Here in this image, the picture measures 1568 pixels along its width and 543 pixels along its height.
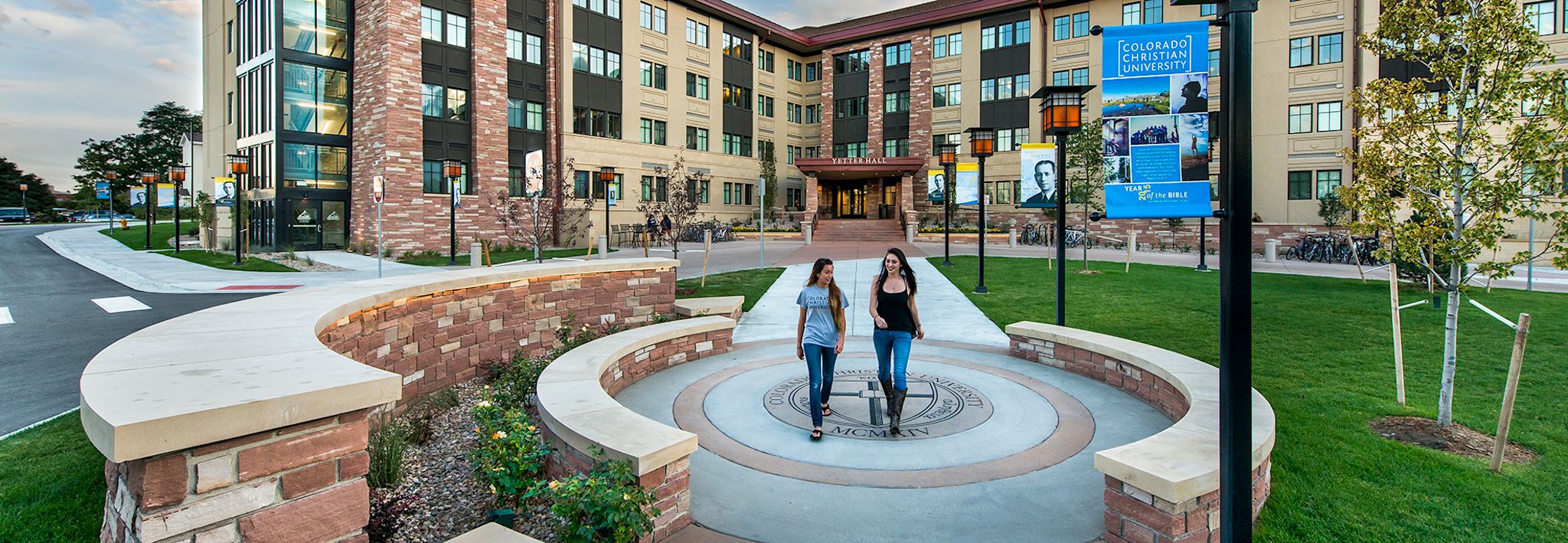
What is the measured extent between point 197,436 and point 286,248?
32427 mm

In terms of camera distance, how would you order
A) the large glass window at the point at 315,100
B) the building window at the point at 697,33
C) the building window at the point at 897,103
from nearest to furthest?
the large glass window at the point at 315,100 < the building window at the point at 697,33 < the building window at the point at 897,103

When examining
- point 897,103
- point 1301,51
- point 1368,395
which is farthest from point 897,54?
point 1368,395

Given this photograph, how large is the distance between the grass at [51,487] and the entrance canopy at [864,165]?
37.7 m

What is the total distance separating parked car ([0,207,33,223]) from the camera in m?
59.7

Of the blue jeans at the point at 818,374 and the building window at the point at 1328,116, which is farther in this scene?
the building window at the point at 1328,116

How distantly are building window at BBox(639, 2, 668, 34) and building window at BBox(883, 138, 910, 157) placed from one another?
15543 mm

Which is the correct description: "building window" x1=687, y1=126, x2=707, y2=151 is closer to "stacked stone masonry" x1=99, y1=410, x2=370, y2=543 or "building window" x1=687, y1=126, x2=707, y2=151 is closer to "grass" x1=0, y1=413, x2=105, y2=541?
"grass" x1=0, y1=413, x2=105, y2=541

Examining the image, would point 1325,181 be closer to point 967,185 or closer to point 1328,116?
point 1328,116

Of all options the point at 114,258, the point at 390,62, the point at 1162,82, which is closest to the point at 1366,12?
the point at 1162,82

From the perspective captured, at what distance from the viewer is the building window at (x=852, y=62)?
46875mm

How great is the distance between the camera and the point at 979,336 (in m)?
11.6

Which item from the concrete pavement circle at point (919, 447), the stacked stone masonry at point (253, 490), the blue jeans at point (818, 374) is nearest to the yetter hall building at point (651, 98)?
the concrete pavement circle at point (919, 447)

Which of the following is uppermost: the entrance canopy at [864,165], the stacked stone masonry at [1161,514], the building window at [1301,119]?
the building window at [1301,119]

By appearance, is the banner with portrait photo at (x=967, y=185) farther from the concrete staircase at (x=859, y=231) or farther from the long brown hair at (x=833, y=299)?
the concrete staircase at (x=859, y=231)
